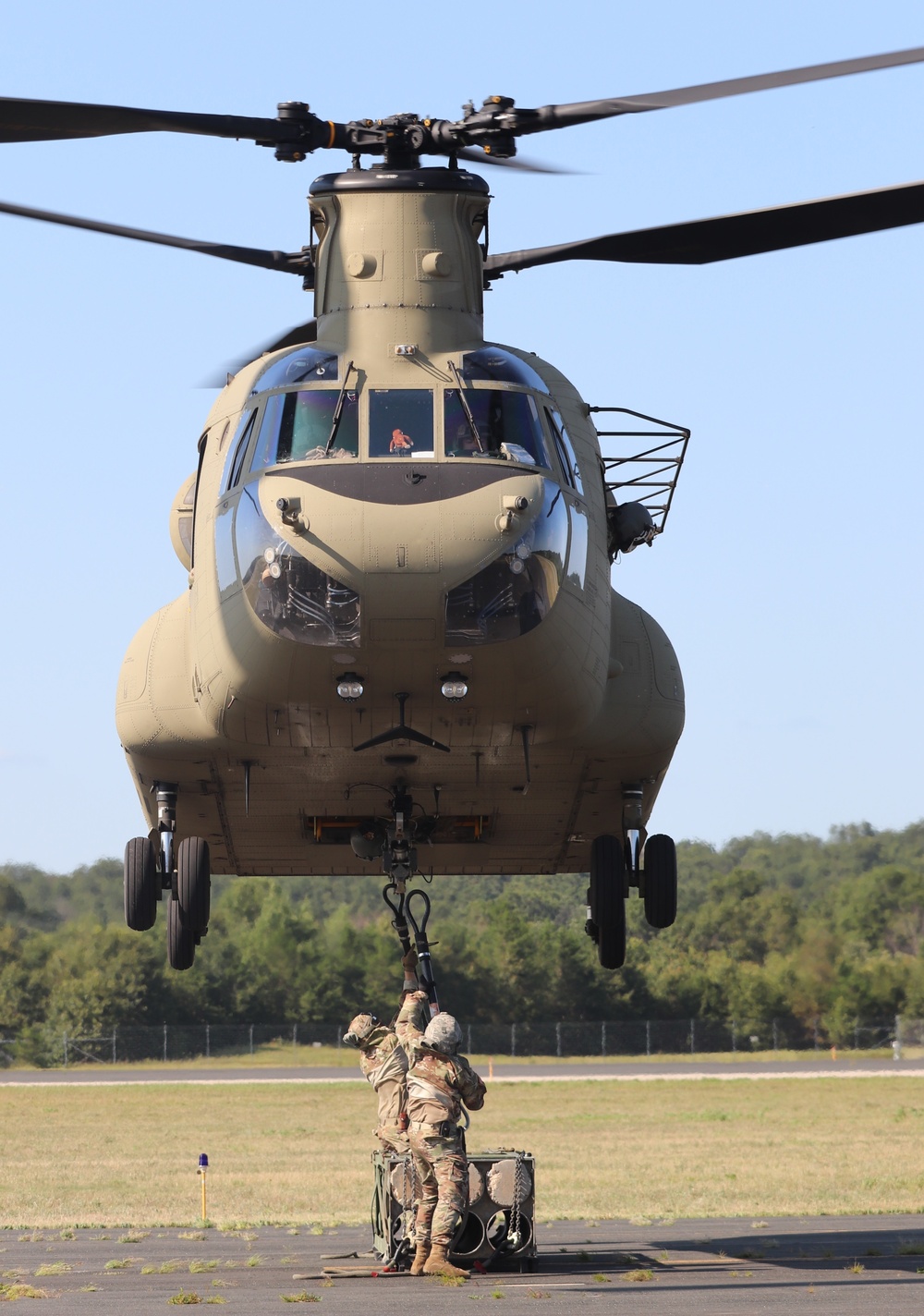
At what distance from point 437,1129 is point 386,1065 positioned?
239cm

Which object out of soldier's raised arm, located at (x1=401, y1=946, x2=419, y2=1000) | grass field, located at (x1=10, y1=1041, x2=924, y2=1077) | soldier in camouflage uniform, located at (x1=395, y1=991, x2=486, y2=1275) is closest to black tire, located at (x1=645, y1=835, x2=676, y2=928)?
soldier's raised arm, located at (x1=401, y1=946, x2=419, y2=1000)

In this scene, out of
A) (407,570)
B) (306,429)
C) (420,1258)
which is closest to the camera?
(407,570)

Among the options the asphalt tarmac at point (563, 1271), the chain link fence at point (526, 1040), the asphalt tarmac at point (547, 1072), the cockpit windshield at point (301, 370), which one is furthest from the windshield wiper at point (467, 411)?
the chain link fence at point (526, 1040)

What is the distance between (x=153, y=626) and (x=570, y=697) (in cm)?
433

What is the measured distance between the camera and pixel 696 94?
12617 millimetres

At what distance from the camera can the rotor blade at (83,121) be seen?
488 inches

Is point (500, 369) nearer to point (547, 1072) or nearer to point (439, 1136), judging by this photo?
point (439, 1136)

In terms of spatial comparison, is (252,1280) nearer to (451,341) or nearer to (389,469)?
(389,469)

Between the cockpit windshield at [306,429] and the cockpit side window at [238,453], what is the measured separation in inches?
9.1

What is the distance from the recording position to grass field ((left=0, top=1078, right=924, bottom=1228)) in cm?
2438

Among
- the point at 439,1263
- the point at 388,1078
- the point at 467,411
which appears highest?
the point at 467,411

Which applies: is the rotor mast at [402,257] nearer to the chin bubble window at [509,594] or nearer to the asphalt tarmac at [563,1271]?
the chin bubble window at [509,594]

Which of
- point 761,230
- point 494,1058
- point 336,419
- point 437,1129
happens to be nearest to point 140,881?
point 437,1129

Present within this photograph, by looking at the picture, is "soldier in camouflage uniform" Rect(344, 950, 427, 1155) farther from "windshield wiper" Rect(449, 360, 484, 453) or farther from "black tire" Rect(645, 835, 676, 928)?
"windshield wiper" Rect(449, 360, 484, 453)
